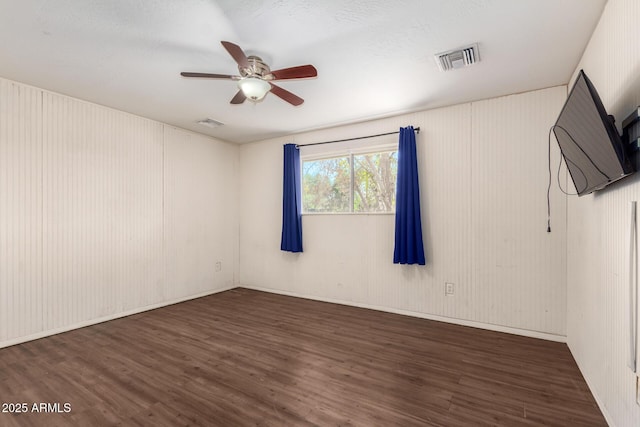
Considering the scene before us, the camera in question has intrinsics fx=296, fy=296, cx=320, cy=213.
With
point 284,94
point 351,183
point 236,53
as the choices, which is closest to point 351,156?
point 351,183

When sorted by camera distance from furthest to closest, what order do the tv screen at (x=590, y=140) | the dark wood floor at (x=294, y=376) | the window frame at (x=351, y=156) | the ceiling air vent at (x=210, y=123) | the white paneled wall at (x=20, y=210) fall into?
1. the ceiling air vent at (x=210, y=123)
2. the window frame at (x=351, y=156)
3. the white paneled wall at (x=20, y=210)
4. the dark wood floor at (x=294, y=376)
5. the tv screen at (x=590, y=140)

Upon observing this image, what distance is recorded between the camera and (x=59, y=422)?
5.82 feet

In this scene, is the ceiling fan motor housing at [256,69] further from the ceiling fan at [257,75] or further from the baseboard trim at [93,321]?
the baseboard trim at [93,321]

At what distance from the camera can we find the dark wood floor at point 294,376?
1835 mm

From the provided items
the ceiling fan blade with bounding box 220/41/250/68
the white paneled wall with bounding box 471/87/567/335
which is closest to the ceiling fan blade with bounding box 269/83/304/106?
the ceiling fan blade with bounding box 220/41/250/68

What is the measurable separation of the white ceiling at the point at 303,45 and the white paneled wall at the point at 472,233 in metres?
0.31

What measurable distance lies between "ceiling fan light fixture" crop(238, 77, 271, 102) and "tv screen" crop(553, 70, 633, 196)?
81.2 inches

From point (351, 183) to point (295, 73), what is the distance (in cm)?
226

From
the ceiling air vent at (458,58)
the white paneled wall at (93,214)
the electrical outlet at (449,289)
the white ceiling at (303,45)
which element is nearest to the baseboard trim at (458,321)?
the electrical outlet at (449,289)

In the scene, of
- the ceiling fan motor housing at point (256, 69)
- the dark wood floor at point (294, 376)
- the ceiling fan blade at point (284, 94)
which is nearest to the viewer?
the dark wood floor at point (294, 376)

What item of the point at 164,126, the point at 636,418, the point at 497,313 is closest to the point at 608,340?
the point at 636,418

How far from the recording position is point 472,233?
3.43m

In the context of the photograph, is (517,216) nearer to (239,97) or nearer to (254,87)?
(254,87)

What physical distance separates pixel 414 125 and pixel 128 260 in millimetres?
4071
